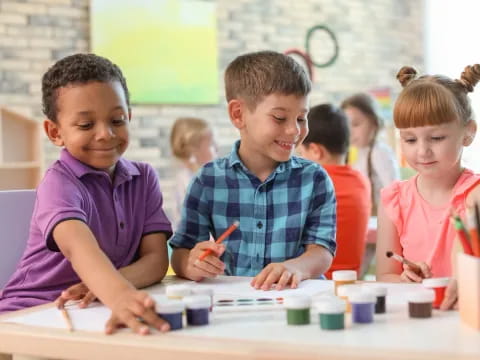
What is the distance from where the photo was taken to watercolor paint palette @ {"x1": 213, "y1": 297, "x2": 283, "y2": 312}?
3.98 feet

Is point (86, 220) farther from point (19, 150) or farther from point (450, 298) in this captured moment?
point (19, 150)

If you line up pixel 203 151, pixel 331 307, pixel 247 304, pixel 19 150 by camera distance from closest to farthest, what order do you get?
pixel 331 307, pixel 247 304, pixel 203 151, pixel 19 150

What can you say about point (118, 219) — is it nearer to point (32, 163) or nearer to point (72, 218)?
point (72, 218)

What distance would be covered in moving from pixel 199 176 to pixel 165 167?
439 centimetres

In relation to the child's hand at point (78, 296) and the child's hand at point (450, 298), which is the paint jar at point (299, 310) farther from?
the child's hand at point (78, 296)

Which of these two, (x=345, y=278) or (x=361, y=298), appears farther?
(x=345, y=278)

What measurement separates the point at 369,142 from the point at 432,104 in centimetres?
273

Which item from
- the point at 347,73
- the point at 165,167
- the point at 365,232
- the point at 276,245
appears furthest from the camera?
the point at 347,73

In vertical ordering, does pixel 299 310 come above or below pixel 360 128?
below

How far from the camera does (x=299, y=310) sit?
1.07 metres

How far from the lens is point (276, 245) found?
178cm

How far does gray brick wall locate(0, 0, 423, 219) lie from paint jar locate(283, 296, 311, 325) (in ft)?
15.0

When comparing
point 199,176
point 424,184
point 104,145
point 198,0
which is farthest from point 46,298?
point 198,0

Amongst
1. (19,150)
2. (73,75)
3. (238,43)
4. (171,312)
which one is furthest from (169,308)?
(238,43)
